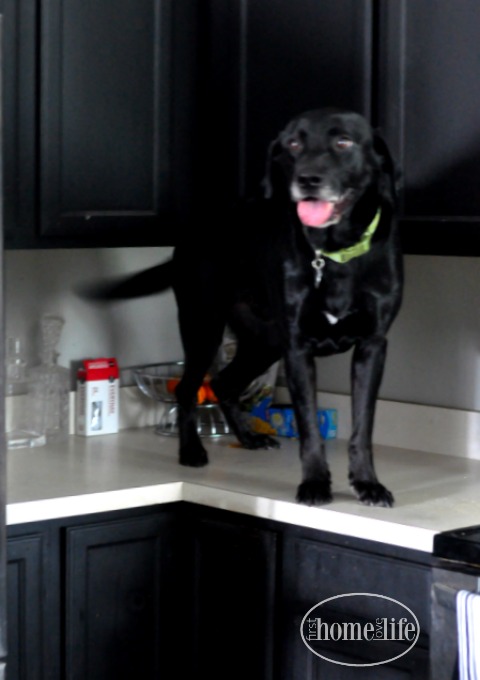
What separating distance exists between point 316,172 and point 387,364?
82 cm

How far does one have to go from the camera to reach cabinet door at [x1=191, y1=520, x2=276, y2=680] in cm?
227

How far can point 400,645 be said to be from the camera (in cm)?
206

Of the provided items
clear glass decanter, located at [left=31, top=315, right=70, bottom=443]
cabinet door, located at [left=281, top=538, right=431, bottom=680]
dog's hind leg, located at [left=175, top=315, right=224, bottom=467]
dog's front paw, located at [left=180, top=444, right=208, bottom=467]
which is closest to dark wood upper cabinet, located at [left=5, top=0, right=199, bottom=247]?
dog's hind leg, located at [left=175, top=315, right=224, bottom=467]

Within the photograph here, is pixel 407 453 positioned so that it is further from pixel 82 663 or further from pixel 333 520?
pixel 82 663

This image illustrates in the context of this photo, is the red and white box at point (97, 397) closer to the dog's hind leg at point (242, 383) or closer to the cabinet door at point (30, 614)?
the dog's hind leg at point (242, 383)

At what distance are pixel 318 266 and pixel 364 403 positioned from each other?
0.88 feet

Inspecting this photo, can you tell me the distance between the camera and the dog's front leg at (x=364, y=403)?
2264 mm

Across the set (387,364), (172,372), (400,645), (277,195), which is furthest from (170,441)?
(400,645)

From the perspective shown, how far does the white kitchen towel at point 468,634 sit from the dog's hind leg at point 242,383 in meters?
0.89

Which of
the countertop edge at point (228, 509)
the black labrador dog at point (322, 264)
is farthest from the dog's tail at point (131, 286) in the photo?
the countertop edge at point (228, 509)

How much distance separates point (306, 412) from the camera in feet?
7.51

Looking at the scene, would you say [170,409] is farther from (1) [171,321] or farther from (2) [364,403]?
(2) [364,403]

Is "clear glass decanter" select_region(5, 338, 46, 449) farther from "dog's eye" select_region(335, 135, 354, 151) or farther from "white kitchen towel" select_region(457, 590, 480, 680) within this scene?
"white kitchen towel" select_region(457, 590, 480, 680)

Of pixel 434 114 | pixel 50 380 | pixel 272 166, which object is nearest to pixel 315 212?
pixel 272 166
